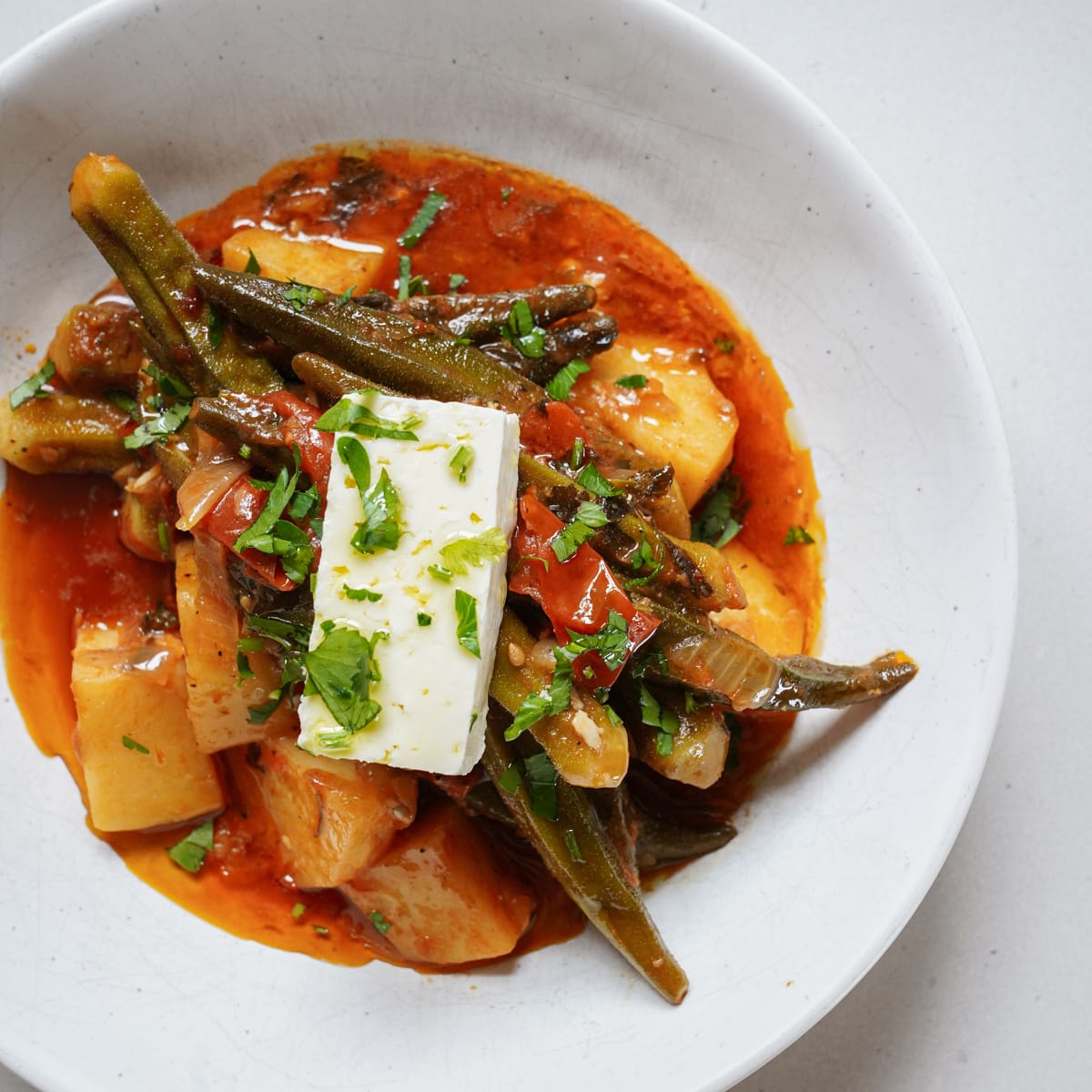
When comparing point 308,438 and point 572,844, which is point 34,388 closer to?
point 308,438

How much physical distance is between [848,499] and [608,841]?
4.44 ft

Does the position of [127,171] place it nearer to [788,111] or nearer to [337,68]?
[337,68]

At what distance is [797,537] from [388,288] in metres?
1.64

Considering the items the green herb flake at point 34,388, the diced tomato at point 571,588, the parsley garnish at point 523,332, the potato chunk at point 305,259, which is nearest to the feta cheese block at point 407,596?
the diced tomato at point 571,588

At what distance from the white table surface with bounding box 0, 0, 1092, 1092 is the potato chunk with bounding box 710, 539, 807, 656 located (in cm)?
82

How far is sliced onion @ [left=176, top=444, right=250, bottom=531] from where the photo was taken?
2.59 meters

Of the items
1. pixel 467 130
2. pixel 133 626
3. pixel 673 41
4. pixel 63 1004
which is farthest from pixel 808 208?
pixel 63 1004

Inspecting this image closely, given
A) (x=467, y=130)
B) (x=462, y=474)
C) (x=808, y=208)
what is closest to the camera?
(x=462, y=474)

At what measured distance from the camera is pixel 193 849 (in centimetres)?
326

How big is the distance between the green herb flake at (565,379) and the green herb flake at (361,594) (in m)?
0.98

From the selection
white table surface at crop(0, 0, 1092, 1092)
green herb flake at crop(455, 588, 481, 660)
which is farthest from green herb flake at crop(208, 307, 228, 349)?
white table surface at crop(0, 0, 1092, 1092)

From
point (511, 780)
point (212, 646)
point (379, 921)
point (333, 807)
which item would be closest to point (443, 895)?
point (379, 921)

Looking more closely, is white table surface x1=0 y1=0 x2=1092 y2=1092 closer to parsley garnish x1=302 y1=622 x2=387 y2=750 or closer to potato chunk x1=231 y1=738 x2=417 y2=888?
potato chunk x1=231 y1=738 x2=417 y2=888

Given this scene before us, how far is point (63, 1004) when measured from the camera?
116 inches
